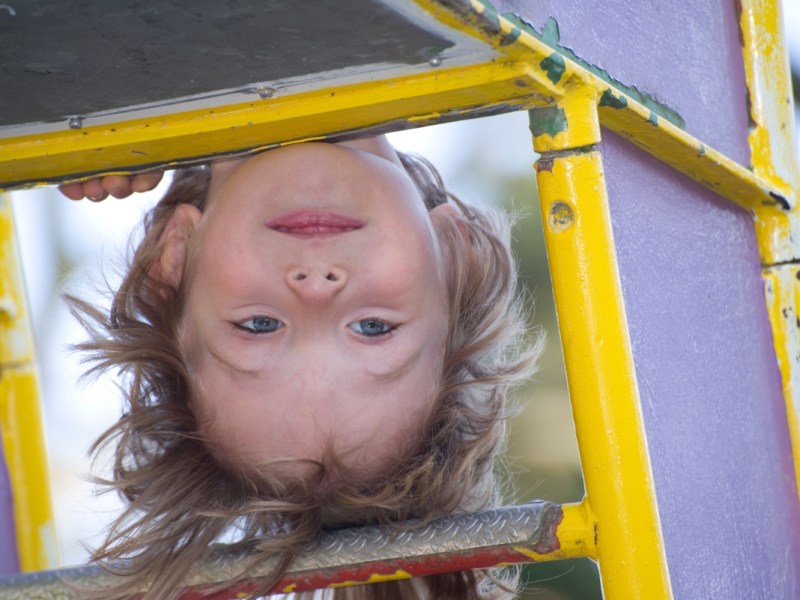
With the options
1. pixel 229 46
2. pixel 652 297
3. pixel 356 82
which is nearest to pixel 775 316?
pixel 652 297

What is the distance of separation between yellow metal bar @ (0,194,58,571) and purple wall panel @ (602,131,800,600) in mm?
1053

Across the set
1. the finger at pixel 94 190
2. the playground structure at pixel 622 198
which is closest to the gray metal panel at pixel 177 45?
the playground structure at pixel 622 198

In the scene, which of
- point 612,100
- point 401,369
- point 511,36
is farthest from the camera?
point 401,369

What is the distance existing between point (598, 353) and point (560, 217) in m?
0.12

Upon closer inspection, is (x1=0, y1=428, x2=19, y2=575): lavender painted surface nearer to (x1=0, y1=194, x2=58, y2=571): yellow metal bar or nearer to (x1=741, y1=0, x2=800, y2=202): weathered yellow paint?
(x1=0, y1=194, x2=58, y2=571): yellow metal bar

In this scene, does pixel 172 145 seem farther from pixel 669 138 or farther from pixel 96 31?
pixel 669 138

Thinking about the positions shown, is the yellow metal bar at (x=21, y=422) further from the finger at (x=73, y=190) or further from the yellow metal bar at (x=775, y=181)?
the yellow metal bar at (x=775, y=181)

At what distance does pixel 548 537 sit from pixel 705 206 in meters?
0.44

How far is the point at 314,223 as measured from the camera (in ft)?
3.88

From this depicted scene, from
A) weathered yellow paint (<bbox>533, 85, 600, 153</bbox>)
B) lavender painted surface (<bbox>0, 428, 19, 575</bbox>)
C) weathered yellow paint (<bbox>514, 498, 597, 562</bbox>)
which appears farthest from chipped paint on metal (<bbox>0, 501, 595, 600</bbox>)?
lavender painted surface (<bbox>0, 428, 19, 575</bbox>)

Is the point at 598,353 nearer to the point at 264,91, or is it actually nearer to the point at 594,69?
the point at 594,69

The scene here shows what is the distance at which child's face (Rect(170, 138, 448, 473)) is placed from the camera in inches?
46.3

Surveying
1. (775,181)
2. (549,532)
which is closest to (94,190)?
(549,532)

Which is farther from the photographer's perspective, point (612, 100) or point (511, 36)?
point (612, 100)
